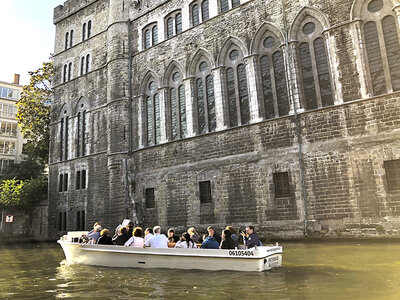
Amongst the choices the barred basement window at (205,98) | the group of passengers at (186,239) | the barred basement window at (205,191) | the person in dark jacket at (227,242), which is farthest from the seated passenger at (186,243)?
the barred basement window at (205,98)

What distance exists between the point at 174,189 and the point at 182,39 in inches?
334

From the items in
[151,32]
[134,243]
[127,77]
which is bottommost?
[134,243]

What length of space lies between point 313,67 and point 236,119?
4.24 m

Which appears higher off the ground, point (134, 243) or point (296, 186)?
point (296, 186)

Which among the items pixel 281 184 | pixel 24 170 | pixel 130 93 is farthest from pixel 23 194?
pixel 281 184

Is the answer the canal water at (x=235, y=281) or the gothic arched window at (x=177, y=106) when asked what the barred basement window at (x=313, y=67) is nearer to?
the gothic arched window at (x=177, y=106)

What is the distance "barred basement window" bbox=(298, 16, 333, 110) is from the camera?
1459 cm

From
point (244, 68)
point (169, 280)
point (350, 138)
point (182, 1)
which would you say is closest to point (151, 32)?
point (182, 1)

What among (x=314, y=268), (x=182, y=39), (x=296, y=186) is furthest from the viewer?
(x=182, y=39)

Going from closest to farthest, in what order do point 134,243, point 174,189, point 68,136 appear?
1. point 134,243
2. point 174,189
3. point 68,136

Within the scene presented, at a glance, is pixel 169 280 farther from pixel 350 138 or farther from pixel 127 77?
pixel 127 77

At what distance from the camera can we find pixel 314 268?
26.2 feet

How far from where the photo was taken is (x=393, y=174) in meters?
12.4

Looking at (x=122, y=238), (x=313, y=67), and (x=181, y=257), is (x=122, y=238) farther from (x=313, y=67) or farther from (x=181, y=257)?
(x=313, y=67)
